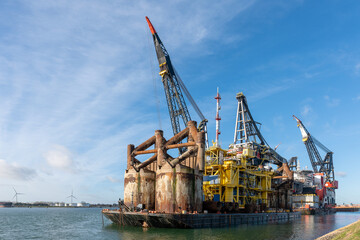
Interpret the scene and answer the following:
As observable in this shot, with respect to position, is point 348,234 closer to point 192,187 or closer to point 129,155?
point 192,187

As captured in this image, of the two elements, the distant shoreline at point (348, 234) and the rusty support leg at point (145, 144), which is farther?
the rusty support leg at point (145, 144)

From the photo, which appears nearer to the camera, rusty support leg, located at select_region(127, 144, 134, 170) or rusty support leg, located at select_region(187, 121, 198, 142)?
rusty support leg, located at select_region(187, 121, 198, 142)

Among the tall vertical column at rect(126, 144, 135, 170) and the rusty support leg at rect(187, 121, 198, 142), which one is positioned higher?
the rusty support leg at rect(187, 121, 198, 142)

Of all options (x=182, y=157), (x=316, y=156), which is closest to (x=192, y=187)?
(x=182, y=157)

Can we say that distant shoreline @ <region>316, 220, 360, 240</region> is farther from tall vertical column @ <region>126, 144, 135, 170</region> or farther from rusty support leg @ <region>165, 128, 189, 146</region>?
tall vertical column @ <region>126, 144, 135, 170</region>

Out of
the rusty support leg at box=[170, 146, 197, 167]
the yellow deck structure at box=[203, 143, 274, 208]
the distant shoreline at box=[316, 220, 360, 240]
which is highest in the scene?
the rusty support leg at box=[170, 146, 197, 167]

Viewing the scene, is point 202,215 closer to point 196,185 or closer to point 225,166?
point 196,185

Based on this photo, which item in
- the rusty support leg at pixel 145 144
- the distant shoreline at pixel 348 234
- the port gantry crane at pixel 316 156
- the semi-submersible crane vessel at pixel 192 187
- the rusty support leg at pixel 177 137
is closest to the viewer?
the distant shoreline at pixel 348 234

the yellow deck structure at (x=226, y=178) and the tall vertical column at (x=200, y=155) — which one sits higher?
the tall vertical column at (x=200, y=155)

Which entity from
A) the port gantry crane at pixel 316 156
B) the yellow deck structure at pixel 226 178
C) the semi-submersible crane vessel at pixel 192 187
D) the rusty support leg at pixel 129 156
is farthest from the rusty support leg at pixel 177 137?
the port gantry crane at pixel 316 156

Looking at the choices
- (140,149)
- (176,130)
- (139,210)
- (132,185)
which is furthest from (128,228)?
(176,130)

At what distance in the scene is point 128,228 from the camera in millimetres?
45188

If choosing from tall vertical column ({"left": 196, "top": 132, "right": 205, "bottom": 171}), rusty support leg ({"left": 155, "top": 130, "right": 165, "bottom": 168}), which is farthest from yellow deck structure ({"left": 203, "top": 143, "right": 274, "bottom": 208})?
rusty support leg ({"left": 155, "top": 130, "right": 165, "bottom": 168})

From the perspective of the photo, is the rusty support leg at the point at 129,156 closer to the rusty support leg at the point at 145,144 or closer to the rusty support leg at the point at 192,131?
the rusty support leg at the point at 145,144
